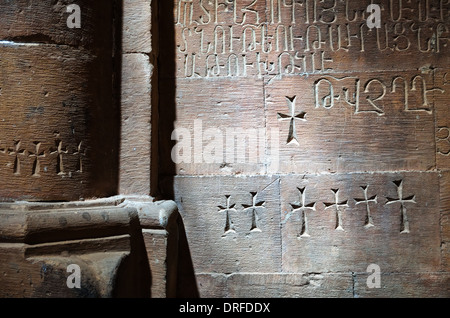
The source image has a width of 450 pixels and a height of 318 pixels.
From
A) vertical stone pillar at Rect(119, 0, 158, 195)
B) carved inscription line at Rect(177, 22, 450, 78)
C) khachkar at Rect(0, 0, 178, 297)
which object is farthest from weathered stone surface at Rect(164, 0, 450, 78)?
khachkar at Rect(0, 0, 178, 297)

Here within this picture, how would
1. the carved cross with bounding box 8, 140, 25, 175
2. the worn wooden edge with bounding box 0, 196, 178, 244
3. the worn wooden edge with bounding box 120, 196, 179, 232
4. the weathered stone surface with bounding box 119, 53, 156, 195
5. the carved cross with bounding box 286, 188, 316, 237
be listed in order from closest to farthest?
the worn wooden edge with bounding box 0, 196, 178, 244 → the carved cross with bounding box 8, 140, 25, 175 → the worn wooden edge with bounding box 120, 196, 179, 232 → the weathered stone surface with bounding box 119, 53, 156, 195 → the carved cross with bounding box 286, 188, 316, 237

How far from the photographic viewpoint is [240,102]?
289 centimetres

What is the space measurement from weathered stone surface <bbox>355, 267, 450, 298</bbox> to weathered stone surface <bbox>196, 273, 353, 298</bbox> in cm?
9

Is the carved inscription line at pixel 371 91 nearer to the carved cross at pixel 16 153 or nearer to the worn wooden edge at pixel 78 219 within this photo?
the worn wooden edge at pixel 78 219

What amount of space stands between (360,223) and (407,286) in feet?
1.76

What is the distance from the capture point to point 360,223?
2.78m

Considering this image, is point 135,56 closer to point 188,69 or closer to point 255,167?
point 188,69

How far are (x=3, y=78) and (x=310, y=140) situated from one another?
203 centimetres

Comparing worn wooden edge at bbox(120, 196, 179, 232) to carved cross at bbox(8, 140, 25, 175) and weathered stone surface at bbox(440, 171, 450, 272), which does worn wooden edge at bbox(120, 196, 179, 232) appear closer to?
carved cross at bbox(8, 140, 25, 175)

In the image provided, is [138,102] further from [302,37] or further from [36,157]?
[302,37]

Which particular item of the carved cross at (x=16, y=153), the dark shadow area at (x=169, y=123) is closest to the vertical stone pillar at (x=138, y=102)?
the dark shadow area at (x=169, y=123)

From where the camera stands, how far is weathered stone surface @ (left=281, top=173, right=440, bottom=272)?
276 cm

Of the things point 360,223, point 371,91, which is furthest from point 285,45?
point 360,223

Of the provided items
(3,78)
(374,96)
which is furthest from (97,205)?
(374,96)
